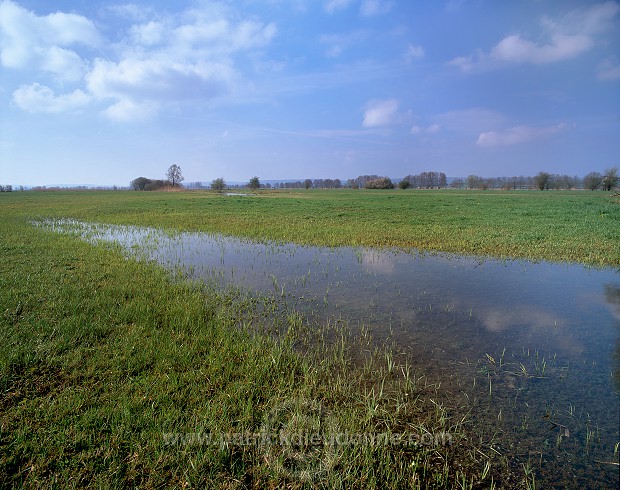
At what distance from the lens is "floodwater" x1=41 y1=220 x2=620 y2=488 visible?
357cm

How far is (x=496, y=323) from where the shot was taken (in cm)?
661

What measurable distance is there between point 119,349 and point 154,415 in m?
1.99

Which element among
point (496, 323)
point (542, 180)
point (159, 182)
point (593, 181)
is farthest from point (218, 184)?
point (593, 181)

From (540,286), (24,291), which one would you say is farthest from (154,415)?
(540,286)

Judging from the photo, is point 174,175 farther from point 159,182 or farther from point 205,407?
point 205,407

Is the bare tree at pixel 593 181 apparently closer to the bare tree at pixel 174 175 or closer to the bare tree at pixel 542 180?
the bare tree at pixel 542 180

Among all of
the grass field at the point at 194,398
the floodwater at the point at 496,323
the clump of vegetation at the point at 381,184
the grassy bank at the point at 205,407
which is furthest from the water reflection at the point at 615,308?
the clump of vegetation at the point at 381,184

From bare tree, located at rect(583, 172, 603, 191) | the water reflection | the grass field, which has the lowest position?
the water reflection

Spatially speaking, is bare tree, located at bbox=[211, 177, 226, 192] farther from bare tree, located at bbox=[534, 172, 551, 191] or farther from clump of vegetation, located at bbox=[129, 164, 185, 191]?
bare tree, located at bbox=[534, 172, 551, 191]

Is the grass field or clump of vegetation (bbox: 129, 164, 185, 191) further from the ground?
clump of vegetation (bbox: 129, 164, 185, 191)

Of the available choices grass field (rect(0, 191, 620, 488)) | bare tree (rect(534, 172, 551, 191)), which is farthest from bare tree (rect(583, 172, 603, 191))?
grass field (rect(0, 191, 620, 488))

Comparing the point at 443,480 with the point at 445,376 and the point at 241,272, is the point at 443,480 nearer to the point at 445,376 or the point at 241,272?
the point at 445,376

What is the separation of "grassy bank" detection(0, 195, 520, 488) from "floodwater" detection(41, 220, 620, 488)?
635 millimetres

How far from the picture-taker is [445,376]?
4.75 metres
